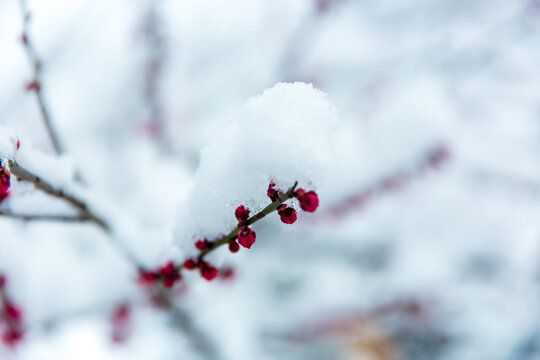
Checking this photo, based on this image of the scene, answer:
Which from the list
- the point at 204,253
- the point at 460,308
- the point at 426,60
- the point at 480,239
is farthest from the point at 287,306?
the point at 204,253

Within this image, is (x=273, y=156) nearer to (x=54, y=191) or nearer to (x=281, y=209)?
(x=281, y=209)

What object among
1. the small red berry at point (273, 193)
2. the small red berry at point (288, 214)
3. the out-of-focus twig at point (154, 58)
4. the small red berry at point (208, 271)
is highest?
the out-of-focus twig at point (154, 58)

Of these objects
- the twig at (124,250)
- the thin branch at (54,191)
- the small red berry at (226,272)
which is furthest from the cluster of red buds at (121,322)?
the thin branch at (54,191)

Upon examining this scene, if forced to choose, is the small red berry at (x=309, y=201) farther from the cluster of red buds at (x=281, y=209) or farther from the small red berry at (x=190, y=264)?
the small red berry at (x=190, y=264)

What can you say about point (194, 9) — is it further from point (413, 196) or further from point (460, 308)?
point (460, 308)

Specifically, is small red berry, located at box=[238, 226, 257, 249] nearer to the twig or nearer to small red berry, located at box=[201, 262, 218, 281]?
small red berry, located at box=[201, 262, 218, 281]

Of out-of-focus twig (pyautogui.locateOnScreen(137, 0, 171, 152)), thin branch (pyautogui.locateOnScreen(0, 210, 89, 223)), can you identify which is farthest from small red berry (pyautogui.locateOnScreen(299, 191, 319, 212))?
out-of-focus twig (pyautogui.locateOnScreen(137, 0, 171, 152))

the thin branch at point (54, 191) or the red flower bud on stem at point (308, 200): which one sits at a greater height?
the thin branch at point (54, 191)

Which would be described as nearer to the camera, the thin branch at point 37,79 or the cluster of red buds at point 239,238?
the cluster of red buds at point 239,238

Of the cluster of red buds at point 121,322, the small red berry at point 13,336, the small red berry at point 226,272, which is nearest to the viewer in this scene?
the small red berry at point 226,272
